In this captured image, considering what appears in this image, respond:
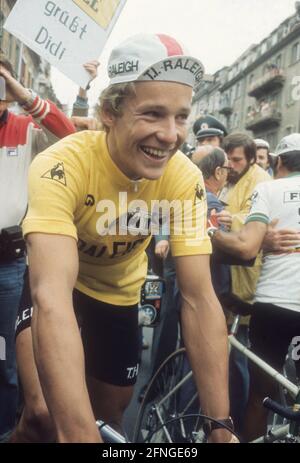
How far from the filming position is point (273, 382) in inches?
107

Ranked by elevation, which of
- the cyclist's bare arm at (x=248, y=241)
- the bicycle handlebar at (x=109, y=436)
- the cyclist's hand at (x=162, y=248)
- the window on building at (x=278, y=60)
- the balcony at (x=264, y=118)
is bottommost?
the bicycle handlebar at (x=109, y=436)

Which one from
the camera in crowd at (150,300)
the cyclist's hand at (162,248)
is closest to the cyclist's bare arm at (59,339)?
the camera in crowd at (150,300)

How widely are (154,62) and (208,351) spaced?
37.3 inches

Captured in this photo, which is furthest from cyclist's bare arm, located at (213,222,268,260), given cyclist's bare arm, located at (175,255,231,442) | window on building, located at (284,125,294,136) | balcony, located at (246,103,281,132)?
balcony, located at (246,103,281,132)

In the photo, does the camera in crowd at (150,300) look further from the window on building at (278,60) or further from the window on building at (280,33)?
the window on building at (280,33)

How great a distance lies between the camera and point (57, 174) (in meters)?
1.64

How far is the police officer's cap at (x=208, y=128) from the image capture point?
4852 mm

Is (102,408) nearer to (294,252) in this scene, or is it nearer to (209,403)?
(209,403)

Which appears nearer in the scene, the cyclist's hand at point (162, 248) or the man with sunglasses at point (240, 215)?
the man with sunglasses at point (240, 215)

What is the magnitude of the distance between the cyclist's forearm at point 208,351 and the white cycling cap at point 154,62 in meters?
0.75

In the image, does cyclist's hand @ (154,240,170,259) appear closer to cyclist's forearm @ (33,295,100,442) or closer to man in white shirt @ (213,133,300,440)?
man in white shirt @ (213,133,300,440)

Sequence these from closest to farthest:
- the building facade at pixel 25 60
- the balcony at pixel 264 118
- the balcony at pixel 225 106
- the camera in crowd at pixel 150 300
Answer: the camera in crowd at pixel 150 300 < the building facade at pixel 25 60 < the balcony at pixel 264 118 < the balcony at pixel 225 106

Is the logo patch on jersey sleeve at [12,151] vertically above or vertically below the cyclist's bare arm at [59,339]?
above
